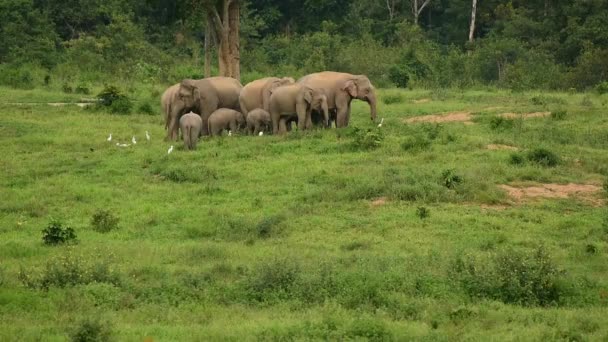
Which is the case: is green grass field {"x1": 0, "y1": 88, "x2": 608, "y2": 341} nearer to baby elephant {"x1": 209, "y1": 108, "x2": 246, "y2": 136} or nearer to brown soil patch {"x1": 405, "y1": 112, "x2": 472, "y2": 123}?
brown soil patch {"x1": 405, "y1": 112, "x2": 472, "y2": 123}

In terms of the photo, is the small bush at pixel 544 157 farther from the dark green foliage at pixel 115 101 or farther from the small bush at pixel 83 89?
the small bush at pixel 83 89

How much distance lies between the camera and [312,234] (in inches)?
568

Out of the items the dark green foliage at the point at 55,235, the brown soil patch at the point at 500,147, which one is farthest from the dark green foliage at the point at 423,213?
the brown soil patch at the point at 500,147

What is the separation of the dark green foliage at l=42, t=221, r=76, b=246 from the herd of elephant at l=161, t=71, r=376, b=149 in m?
7.26

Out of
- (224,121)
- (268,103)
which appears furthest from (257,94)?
(224,121)

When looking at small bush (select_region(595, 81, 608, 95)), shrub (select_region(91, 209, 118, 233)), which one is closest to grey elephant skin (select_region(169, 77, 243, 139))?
shrub (select_region(91, 209, 118, 233))

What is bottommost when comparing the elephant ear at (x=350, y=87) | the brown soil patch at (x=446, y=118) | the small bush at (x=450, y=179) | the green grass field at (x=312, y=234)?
the green grass field at (x=312, y=234)

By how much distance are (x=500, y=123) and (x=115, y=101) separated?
29.5 feet

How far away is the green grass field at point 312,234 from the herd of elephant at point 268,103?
79cm

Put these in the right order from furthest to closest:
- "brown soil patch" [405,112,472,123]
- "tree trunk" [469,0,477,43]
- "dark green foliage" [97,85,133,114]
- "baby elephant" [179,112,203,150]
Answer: "tree trunk" [469,0,477,43]
"dark green foliage" [97,85,133,114]
"brown soil patch" [405,112,472,123]
"baby elephant" [179,112,203,150]

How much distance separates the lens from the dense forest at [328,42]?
33938 millimetres

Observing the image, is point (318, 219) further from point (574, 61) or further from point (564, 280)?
point (574, 61)

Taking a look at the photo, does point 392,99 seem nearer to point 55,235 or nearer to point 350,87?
point 350,87

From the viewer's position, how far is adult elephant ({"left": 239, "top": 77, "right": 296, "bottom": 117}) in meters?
22.6
